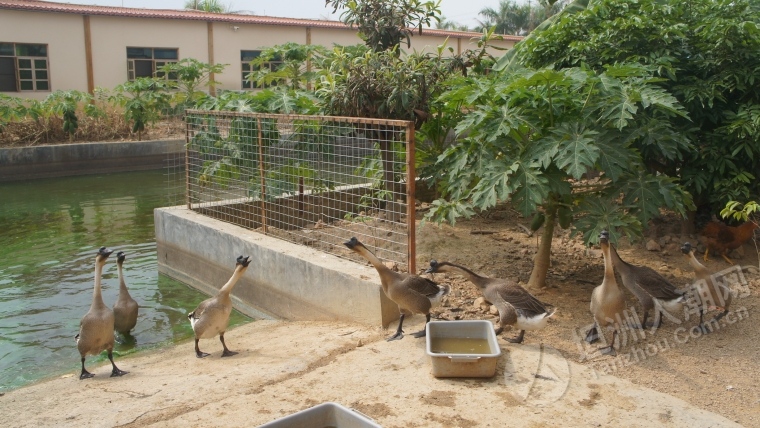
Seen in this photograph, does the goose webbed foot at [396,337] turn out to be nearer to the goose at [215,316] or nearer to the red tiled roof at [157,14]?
the goose at [215,316]

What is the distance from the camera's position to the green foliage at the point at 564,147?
17.9ft

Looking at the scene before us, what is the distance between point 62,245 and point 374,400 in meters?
7.73

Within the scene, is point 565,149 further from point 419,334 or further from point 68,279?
point 68,279

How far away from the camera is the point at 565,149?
541 centimetres

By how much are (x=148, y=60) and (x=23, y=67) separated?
396cm

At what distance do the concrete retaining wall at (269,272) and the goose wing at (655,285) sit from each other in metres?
2.01

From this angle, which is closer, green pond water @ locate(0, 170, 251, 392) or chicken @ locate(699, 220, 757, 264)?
green pond water @ locate(0, 170, 251, 392)

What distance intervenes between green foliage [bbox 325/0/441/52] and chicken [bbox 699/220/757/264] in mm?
4375

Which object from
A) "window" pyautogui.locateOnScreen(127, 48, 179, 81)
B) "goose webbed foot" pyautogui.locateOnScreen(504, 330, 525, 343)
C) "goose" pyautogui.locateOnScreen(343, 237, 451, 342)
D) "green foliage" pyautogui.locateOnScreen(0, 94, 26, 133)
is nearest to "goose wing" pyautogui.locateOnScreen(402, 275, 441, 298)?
"goose" pyautogui.locateOnScreen(343, 237, 451, 342)

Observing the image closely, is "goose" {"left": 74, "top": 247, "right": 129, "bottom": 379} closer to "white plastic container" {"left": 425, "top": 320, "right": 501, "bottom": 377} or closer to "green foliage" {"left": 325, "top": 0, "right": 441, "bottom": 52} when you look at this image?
"white plastic container" {"left": 425, "top": 320, "right": 501, "bottom": 377}

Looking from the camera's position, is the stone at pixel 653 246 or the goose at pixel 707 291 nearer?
the goose at pixel 707 291

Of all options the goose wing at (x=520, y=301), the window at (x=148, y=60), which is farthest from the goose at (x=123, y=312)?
the window at (x=148, y=60)

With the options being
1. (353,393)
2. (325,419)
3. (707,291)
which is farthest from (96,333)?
(707,291)

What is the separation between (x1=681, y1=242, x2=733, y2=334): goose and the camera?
5.66 meters
